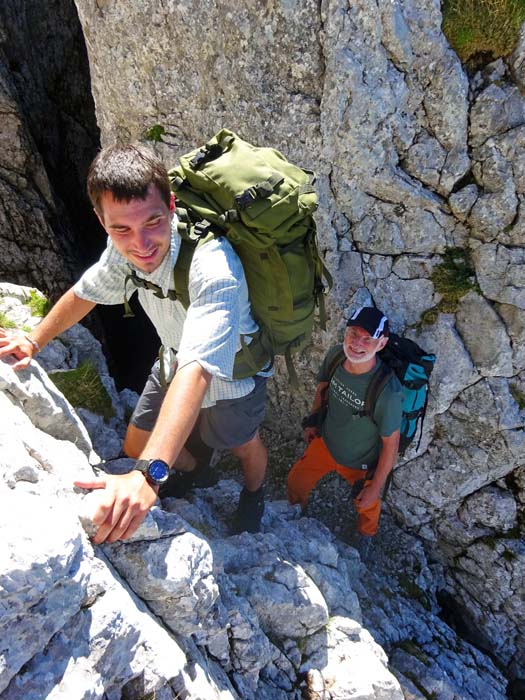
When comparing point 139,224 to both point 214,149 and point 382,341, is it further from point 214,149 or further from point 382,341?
point 382,341

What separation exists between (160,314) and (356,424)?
3.50 m

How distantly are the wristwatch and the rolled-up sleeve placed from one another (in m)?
0.80

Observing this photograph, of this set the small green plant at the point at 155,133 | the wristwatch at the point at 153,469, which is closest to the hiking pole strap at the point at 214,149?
the wristwatch at the point at 153,469

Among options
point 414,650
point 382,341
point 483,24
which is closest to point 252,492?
point 382,341

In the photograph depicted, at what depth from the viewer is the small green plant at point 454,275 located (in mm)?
7559

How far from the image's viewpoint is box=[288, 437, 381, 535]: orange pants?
795cm

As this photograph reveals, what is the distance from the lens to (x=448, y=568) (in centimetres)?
944

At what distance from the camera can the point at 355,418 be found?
23.4 ft

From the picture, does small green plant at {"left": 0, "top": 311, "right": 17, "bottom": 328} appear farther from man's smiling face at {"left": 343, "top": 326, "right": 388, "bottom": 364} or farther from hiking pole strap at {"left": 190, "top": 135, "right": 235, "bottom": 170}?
man's smiling face at {"left": 343, "top": 326, "right": 388, "bottom": 364}

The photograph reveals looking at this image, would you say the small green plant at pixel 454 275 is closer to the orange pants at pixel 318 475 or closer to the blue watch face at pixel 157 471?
the orange pants at pixel 318 475

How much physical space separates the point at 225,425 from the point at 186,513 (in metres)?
1.56

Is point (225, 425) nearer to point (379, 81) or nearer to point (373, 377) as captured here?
point (373, 377)

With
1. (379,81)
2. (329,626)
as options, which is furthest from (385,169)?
(329,626)

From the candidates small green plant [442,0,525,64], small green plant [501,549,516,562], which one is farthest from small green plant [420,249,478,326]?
small green plant [501,549,516,562]
